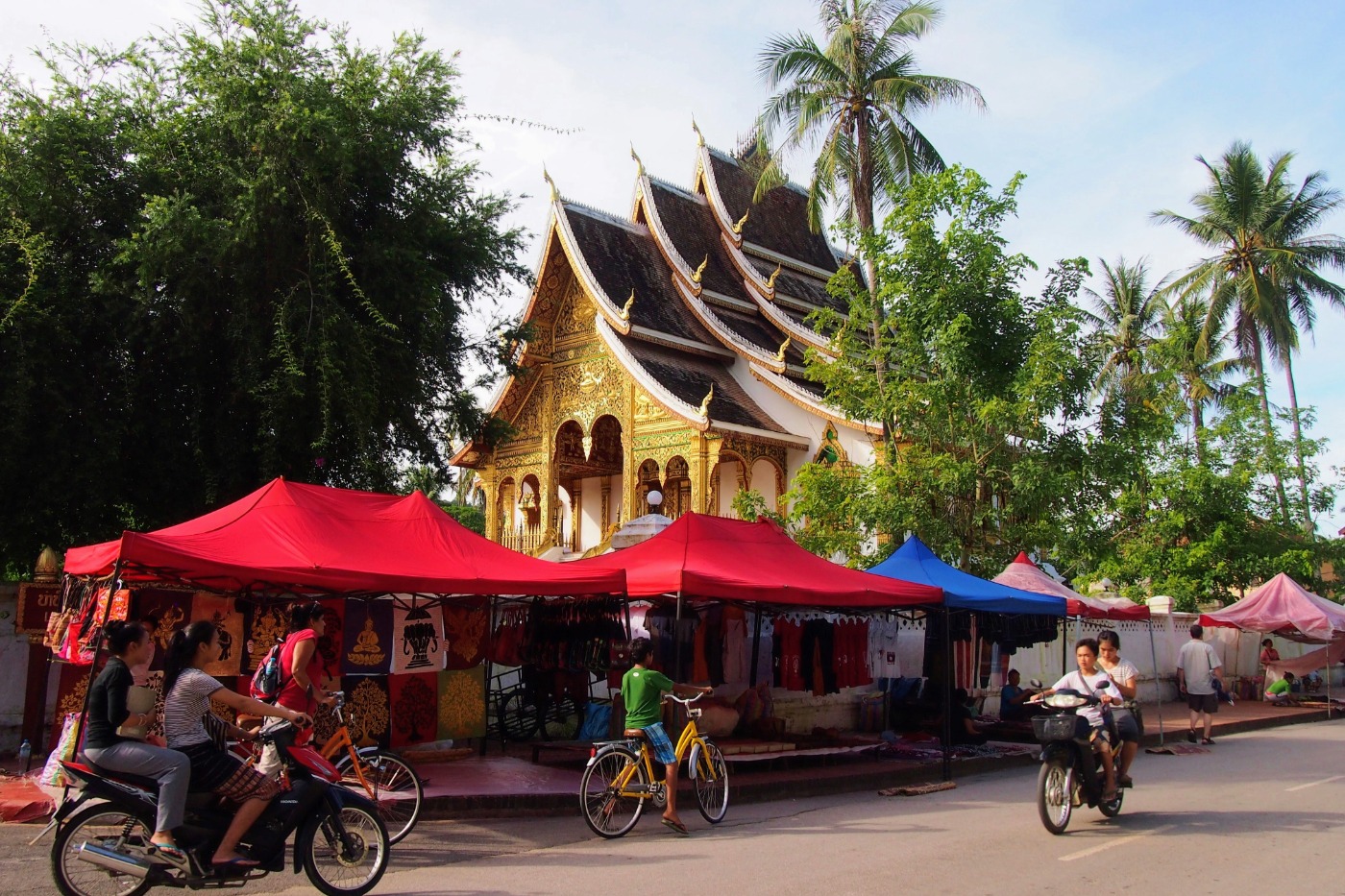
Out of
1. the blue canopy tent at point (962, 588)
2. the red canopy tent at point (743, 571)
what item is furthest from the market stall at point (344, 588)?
the blue canopy tent at point (962, 588)

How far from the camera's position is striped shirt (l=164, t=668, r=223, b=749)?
5359 millimetres

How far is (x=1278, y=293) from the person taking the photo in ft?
→ 97.2

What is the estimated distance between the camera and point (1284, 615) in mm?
18859

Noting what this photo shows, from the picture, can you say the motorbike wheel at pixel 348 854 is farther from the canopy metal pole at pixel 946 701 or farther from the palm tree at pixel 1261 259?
the palm tree at pixel 1261 259

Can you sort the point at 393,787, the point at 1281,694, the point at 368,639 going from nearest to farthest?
the point at 393,787 → the point at 368,639 → the point at 1281,694

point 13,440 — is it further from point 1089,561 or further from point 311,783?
point 1089,561

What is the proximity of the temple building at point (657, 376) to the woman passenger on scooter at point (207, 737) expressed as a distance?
48.2 ft

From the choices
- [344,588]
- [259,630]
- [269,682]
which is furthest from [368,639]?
[269,682]

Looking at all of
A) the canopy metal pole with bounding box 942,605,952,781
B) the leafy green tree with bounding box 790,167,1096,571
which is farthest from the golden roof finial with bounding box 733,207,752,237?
the canopy metal pole with bounding box 942,605,952,781

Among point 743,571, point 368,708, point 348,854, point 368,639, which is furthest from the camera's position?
point 743,571

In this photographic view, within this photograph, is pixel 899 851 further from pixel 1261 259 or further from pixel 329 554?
pixel 1261 259

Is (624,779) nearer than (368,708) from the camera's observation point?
Yes

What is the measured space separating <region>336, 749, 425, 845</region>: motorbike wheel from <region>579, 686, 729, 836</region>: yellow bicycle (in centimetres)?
107

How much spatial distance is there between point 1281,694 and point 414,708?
697 inches
